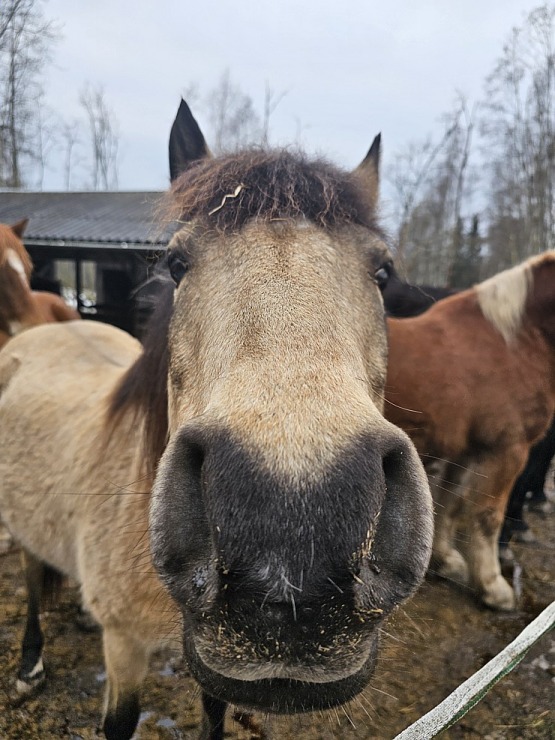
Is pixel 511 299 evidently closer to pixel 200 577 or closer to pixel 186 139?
pixel 186 139

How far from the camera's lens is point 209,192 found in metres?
1.64

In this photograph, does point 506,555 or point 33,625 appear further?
point 506,555

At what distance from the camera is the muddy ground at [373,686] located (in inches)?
104

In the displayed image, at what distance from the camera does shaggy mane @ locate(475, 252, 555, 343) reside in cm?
412

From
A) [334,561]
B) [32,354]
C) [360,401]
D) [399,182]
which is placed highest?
[399,182]

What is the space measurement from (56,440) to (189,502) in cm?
204

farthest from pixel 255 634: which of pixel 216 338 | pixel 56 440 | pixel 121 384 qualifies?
pixel 56 440

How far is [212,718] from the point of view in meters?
2.20

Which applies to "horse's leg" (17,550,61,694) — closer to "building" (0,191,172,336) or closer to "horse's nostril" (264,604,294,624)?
"horse's nostril" (264,604,294,624)

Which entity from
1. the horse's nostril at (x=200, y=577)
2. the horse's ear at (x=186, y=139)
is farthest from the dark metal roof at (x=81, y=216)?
the horse's nostril at (x=200, y=577)

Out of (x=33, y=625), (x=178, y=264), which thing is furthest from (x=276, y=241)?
(x=33, y=625)

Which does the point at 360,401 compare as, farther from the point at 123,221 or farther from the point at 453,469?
the point at 123,221

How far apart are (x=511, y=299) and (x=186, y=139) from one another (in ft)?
10.4

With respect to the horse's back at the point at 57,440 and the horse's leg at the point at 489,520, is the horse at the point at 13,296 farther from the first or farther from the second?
the horse's leg at the point at 489,520
